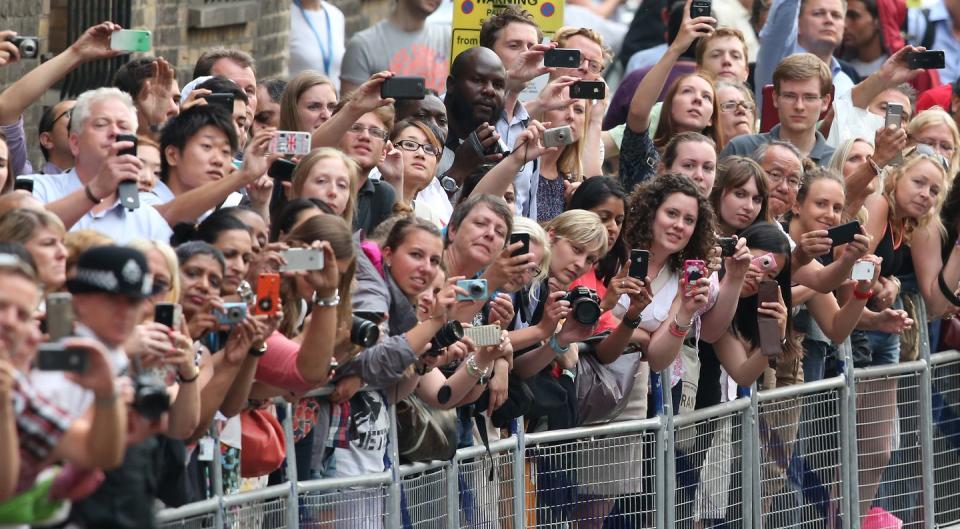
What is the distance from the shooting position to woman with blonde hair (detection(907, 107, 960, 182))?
37.7ft

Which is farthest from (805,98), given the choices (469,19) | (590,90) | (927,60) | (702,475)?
(702,475)

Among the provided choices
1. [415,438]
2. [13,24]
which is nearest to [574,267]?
[415,438]

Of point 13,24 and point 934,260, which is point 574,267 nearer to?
point 934,260

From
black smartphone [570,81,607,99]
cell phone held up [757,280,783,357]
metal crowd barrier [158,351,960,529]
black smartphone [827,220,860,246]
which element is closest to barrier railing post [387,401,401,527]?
metal crowd barrier [158,351,960,529]

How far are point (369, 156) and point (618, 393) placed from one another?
1.48 metres

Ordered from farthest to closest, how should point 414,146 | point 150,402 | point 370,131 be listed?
point 414,146
point 370,131
point 150,402

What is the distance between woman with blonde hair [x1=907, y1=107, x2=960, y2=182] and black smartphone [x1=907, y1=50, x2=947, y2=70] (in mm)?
630

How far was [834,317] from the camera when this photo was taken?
32.8 feet

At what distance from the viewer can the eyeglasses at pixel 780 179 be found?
9.98 metres

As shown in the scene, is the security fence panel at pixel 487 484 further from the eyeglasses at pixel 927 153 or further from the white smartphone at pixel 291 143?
the eyeglasses at pixel 927 153

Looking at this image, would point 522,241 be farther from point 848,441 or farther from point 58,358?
point 58,358

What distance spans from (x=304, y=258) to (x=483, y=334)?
1076 millimetres

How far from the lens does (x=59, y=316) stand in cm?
505

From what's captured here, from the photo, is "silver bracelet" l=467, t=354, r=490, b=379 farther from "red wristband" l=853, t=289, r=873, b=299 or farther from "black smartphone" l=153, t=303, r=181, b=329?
"red wristband" l=853, t=289, r=873, b=299
